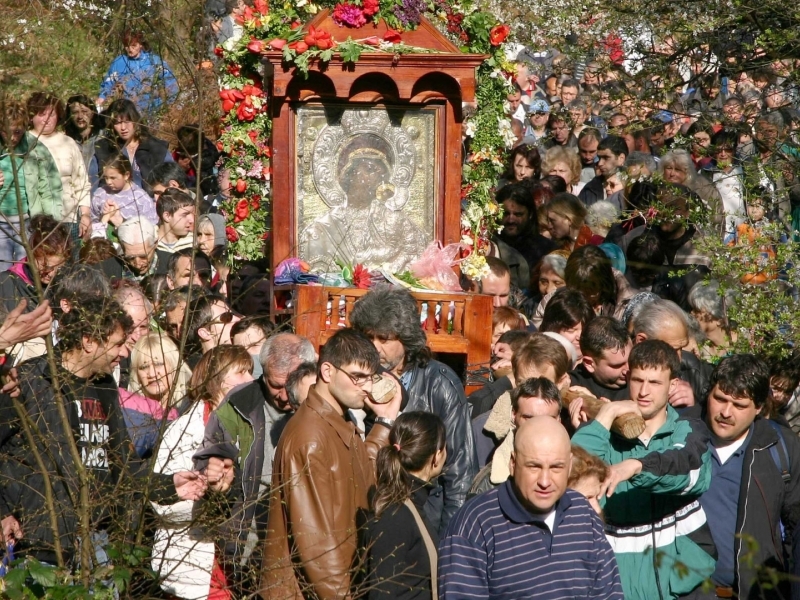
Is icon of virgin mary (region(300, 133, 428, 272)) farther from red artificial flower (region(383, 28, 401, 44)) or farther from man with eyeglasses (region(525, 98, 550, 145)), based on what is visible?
man with eyeglasses (region(525, 98, 550, 145))

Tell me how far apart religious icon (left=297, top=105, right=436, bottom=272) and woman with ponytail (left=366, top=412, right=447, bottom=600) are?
4.11m

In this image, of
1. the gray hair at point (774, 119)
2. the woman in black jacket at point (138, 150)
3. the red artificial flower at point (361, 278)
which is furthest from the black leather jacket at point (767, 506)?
the woman in black jacket at point (138, 150)

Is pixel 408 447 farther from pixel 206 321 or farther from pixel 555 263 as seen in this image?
pixel 555 263

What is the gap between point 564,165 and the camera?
13.0m

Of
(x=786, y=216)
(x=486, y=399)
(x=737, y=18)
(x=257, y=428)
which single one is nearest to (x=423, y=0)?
(x=737, y=18)

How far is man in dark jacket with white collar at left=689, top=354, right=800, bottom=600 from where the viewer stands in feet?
21.5

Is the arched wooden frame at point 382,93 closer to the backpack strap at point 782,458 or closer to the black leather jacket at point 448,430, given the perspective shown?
the black leather jacket at point 448,430

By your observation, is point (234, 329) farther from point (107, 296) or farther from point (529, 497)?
point (529, 497)

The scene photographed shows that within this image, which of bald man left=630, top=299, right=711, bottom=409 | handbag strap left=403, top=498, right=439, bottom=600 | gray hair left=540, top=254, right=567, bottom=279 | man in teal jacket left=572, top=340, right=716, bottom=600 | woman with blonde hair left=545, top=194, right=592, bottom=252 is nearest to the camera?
handbag strap left=403, top=498, right=439, bottom=600

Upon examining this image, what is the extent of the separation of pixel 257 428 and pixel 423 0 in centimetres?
425

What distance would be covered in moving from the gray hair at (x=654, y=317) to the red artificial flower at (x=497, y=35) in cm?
291

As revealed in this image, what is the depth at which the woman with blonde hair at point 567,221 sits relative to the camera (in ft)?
35.3

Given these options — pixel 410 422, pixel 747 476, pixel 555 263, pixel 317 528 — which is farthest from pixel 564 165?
pixel 317 528

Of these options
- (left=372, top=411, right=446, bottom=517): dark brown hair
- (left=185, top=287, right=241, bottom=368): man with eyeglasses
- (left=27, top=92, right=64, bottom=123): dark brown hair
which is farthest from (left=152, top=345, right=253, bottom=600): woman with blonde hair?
(left=27, top=92, right=64, bottom=123): dark brown hair
